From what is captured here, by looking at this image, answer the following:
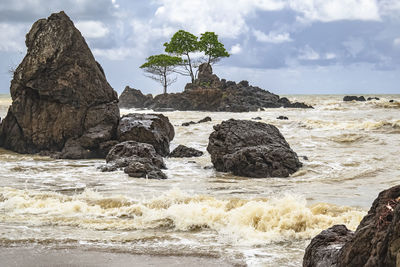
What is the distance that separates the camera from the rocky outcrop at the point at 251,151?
11562 mm

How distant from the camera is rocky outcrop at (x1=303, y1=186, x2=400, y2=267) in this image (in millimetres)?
2740

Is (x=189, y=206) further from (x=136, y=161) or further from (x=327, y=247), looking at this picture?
(x=136, y=161)

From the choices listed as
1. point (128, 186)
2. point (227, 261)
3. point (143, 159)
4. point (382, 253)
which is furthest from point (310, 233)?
point (143, 159)

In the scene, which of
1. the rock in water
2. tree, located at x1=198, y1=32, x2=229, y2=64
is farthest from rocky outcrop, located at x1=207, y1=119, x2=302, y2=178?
tree, located at x1=198, y1=32, x2=229, y2=64

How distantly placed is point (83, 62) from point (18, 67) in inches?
98.0

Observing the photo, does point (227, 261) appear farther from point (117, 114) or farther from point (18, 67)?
point (18, 67)

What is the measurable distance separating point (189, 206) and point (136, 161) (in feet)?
14.9

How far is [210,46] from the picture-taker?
5716 centimetres

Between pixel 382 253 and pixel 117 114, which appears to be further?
pixel 117 114

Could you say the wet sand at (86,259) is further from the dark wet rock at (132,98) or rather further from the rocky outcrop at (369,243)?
the dark wet rock at (132,98)

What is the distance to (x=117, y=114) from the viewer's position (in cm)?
1633

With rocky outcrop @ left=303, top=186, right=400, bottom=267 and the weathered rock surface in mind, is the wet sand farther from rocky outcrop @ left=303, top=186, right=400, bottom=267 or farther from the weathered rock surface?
the weathered rock surface

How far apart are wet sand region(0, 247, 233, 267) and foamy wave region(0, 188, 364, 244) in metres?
1.07

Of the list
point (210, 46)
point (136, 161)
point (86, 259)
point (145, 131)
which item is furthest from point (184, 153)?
point (210, 46)
